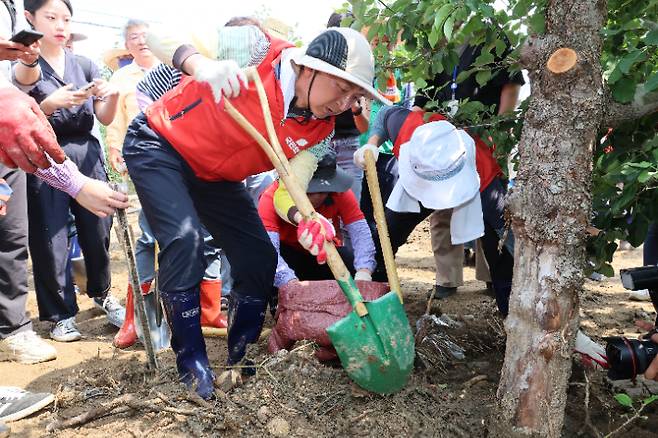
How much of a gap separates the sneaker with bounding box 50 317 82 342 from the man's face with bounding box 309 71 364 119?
6.54ft

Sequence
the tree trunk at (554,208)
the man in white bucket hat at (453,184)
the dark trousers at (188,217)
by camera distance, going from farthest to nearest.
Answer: the man in white bucket hat at (453,184) < the dark trousers at (188,217) < the tree trunk at (554,208)

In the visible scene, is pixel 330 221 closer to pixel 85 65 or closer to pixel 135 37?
pixel 85 65

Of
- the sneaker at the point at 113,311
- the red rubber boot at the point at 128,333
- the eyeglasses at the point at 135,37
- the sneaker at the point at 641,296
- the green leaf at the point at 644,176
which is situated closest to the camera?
the green leaf at the point at 644,176

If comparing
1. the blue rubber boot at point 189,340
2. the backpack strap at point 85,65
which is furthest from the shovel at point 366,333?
the backpack strap at point 85,65

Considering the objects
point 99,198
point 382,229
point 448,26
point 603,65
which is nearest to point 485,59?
point 603,65

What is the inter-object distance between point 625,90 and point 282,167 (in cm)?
116

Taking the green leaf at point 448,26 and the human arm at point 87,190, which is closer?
the green leaf at point 448,26

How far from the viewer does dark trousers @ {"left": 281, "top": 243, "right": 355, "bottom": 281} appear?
332cm

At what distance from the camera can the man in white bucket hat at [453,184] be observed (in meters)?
2.79

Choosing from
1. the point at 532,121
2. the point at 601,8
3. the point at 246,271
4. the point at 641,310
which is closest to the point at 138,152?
the point at 246,271

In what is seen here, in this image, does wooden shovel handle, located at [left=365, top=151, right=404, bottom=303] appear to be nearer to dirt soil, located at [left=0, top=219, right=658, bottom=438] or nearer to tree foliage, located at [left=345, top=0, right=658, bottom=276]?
dirt soil, located at [left=0, top=219, right=658, bottom=438]

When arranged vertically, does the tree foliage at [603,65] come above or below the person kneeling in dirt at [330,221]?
above

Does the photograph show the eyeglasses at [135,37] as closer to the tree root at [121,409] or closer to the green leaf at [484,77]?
the green leaf at [484,77]

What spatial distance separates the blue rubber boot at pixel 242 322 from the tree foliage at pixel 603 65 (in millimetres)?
1246
